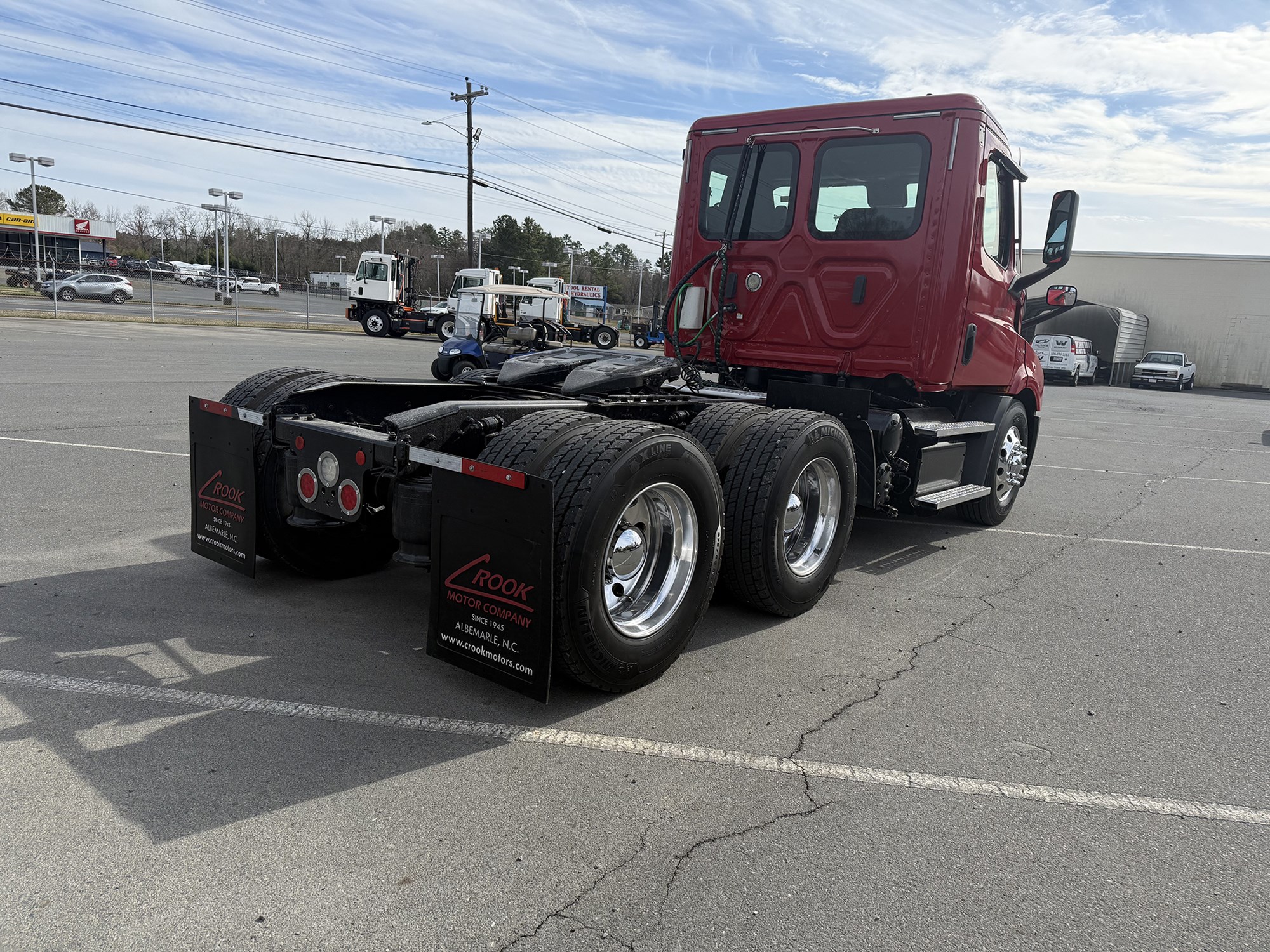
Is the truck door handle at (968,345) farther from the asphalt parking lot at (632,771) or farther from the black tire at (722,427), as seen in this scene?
the black tire at (722,427)

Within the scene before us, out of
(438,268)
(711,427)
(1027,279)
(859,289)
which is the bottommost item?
(711,427)

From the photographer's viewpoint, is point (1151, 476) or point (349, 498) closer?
point (349, 498)

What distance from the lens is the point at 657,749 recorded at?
11.2ft

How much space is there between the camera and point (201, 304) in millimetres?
47031

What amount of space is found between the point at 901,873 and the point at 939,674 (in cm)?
177

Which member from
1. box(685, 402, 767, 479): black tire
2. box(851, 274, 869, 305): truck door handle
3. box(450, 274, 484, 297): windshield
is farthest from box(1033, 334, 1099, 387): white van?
box(685, 402, 767, 479): black tire

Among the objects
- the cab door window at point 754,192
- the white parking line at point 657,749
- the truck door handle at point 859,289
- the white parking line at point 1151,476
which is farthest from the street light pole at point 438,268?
the white parking line at point 657,749

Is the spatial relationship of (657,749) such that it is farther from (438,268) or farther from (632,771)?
(438,268)

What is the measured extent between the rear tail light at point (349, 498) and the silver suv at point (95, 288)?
4505cm

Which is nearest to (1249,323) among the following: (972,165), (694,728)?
(972,165)

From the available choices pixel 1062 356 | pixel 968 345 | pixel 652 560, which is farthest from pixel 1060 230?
pixel 1062 356

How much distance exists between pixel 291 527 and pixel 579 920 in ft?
10.2

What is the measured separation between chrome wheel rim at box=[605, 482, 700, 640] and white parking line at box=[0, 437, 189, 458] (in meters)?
5.88

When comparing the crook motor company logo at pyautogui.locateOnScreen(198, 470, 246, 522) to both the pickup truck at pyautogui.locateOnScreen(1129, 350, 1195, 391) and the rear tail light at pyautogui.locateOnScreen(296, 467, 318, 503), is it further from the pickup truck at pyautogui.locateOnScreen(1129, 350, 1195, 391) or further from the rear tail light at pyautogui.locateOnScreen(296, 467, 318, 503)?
the pickup truck at pyautogui.locateOnScreen(1129, 350, 1195, 391)
